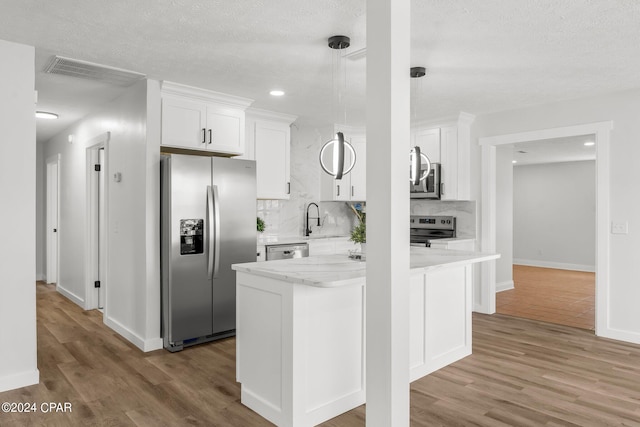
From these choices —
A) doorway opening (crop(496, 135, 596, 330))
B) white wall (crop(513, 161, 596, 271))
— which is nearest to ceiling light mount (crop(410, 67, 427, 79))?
doorway opening (crop(496, 135, 596, 330))

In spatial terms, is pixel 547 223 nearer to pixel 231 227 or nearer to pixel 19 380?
pixel 231 227

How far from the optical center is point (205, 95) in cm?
414

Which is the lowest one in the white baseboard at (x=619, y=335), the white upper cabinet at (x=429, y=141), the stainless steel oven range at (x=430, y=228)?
the white baseboard at (x=619, y=335)

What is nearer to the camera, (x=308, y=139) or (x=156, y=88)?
(x=156, y=88)

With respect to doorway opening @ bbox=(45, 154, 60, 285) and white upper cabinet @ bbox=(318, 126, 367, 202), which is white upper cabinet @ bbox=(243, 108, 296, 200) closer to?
white upper cabinet @ bbox=(318, 126, 367, 202)

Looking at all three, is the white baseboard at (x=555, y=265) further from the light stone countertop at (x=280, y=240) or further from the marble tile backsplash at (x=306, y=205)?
the light stone countertop at (x=280, y=240)

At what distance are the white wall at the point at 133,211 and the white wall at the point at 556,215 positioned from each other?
338 inches

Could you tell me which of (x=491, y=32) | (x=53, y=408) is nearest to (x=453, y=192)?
(x=491, y=32)

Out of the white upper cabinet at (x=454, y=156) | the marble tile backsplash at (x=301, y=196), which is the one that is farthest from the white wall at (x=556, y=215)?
the marble tile backsplash at (x=301, y=196)

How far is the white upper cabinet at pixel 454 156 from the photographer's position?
5.31m

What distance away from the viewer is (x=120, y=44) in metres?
3.02

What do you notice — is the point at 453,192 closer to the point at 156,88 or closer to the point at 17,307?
the point at 156,88

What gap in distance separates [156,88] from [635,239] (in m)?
4.69

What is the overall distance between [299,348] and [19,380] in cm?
215
